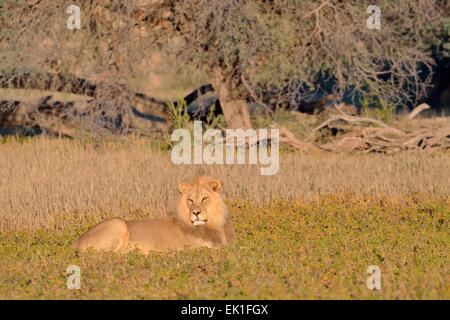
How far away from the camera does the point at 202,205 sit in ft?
33.2

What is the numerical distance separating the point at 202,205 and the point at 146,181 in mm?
4855

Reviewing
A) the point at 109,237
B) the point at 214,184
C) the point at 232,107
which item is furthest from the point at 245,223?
the point at 232,107

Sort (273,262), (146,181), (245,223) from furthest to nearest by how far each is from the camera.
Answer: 1. (146,181)
2. (245,223)
3. (273,262)

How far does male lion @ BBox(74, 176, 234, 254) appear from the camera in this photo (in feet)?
32.7

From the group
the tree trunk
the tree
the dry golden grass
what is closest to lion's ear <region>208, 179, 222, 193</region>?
the dry golden grass

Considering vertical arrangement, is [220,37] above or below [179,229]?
above

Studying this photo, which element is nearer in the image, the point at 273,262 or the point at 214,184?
the point at 273,262

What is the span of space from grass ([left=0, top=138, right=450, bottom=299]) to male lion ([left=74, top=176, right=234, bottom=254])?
242mm

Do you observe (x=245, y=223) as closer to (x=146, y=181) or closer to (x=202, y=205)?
(x=202, y=205)

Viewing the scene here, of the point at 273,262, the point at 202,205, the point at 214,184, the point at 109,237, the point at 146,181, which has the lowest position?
the point at 273,262

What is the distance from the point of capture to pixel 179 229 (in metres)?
10.2

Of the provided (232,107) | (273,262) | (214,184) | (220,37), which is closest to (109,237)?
(214,184)

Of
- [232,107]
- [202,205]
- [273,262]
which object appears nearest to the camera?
[273,262]

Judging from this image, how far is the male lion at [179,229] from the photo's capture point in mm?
9977
